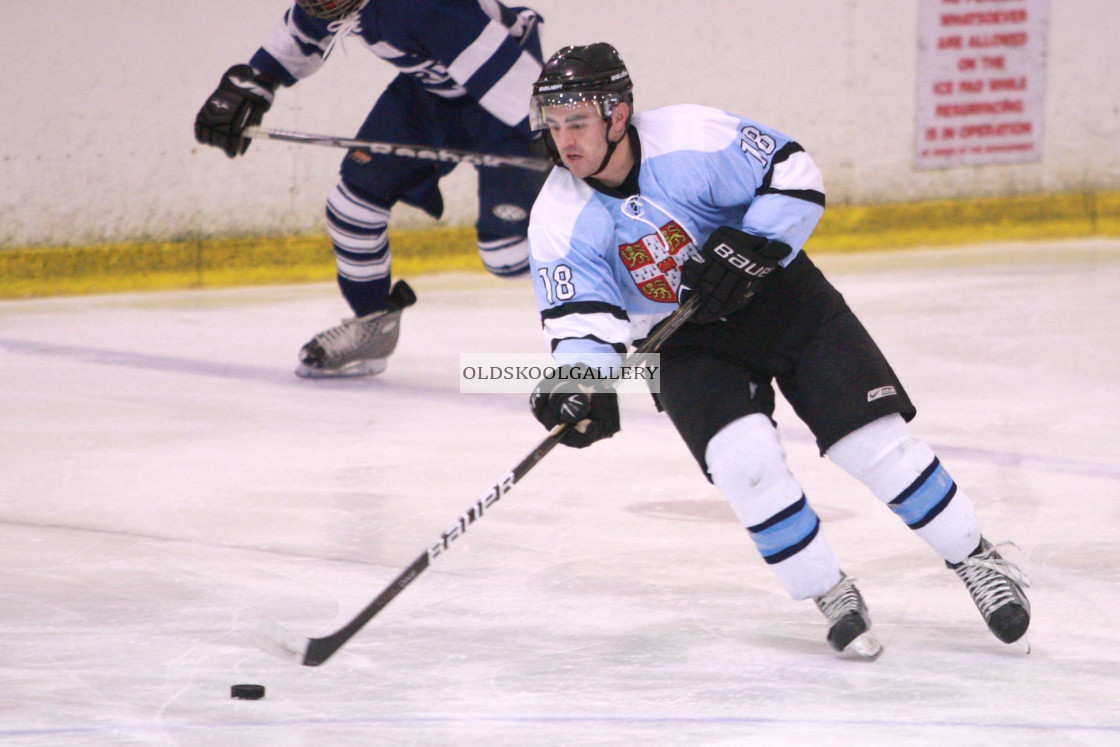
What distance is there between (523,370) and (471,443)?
0.95m

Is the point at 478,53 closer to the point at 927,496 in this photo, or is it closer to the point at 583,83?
the point at 583,83

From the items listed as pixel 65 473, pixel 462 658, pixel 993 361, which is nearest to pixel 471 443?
pixel 65 473

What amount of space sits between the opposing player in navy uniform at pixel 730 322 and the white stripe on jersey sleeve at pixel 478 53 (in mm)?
1519

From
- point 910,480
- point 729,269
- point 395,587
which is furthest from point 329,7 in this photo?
point 910,480

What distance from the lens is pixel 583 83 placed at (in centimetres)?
233

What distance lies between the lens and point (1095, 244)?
664 cm

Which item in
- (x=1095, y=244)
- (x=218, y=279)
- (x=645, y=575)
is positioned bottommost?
(x=1095, y=244)

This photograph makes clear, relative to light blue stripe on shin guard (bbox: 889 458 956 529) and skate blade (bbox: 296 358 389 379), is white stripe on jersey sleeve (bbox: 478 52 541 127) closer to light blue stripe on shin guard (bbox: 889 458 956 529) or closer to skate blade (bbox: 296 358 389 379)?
skate blade (bbox: 296 358 389 379)


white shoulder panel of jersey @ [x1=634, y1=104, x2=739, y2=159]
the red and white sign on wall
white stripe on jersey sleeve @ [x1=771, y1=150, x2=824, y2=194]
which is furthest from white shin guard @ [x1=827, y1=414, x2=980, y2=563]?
the red and white sign on wall

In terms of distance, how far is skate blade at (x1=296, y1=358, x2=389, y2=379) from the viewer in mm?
4363

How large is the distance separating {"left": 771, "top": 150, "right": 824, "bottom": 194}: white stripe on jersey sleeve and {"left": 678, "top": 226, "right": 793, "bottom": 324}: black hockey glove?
0.38 ft

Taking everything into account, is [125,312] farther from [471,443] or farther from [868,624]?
[868,624]

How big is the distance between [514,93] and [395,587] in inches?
78.1

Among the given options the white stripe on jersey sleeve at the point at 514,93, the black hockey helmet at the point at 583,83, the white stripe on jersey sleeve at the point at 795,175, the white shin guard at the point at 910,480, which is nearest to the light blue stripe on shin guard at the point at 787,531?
the white shin guard at the point at 910,480
